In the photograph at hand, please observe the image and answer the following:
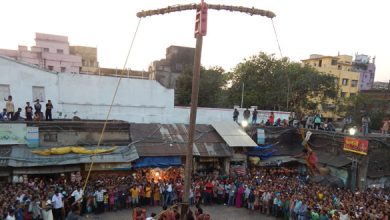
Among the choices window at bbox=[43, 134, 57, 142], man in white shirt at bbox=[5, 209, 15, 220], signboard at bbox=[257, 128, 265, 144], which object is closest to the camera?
man in white shirt at bbox=[5, 209, 15, 220]

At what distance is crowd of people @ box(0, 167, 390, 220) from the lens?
11.9 metres

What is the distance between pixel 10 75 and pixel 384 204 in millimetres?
22433

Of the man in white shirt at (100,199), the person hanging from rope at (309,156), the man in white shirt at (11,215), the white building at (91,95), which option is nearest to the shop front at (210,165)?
the white building at (91,95)

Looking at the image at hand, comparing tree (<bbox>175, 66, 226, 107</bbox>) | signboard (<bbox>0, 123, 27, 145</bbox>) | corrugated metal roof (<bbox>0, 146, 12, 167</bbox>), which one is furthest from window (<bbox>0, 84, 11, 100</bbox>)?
tree (<bbox>175, 66, 226, 107</bbox>)

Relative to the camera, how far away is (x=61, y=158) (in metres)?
15.6

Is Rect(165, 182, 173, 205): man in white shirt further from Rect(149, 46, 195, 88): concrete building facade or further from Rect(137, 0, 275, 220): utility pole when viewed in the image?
Rect(149, 46, 195, 88): concrete building facade

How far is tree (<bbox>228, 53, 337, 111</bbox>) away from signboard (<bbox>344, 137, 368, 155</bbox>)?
1318 cm

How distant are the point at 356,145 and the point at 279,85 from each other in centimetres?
1629

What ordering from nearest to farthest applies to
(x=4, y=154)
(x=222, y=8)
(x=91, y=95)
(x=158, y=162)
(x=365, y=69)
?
1. (x=222, y=8)
2. (x=4, y=154)
3. (x=158, y=162)
4. (x=91, y=95)
5. (x=365, y=69)

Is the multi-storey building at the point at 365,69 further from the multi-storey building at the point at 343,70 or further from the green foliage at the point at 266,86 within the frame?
the green foliage at the point at 266,86

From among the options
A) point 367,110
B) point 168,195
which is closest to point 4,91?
point 168,195

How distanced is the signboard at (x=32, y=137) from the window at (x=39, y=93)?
4.91 meters

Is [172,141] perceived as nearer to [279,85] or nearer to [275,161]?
[275,161]

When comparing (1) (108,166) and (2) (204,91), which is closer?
(1) (108,166)
